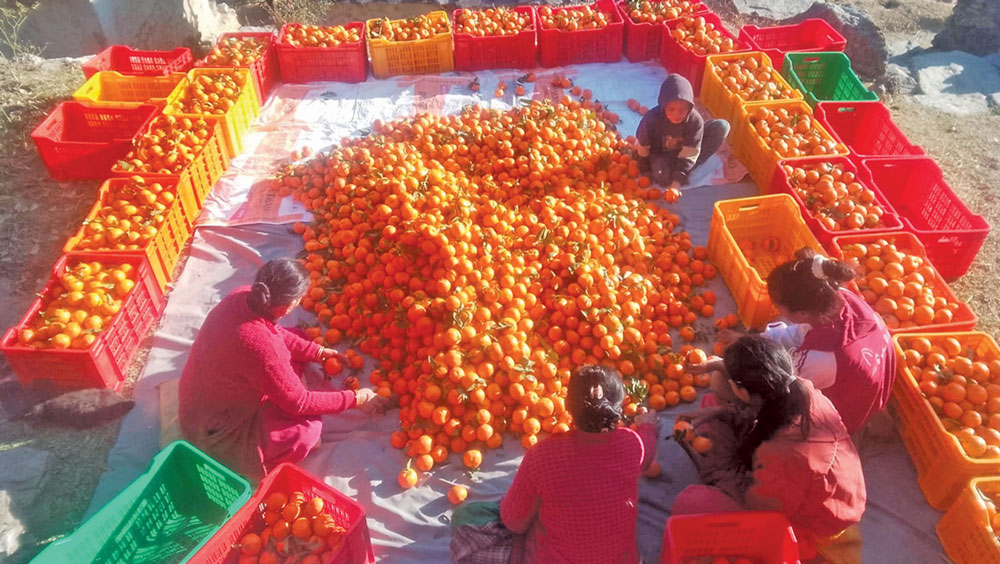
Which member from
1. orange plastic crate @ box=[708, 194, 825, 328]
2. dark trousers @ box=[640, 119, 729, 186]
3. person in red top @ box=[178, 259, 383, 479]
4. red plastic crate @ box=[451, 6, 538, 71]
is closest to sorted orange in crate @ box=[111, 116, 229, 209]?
person in red top @ box=[178, 259, 383, 479]

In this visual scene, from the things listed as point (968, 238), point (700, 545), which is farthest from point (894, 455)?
point (968, 238)

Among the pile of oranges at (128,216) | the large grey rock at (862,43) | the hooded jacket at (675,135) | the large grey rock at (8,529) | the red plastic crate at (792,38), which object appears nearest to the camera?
the large grey rock at (8,529)

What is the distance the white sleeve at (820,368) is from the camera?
3.86m

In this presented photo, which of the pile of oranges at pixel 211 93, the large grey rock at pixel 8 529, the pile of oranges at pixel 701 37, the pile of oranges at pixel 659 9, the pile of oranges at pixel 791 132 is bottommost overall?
the large grey rock at pixel 8 529

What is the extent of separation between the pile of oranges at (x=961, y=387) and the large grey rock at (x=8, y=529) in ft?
18.8

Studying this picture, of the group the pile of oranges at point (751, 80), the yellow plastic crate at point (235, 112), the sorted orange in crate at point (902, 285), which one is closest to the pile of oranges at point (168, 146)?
the yellow plastic crate at point (235, 112)

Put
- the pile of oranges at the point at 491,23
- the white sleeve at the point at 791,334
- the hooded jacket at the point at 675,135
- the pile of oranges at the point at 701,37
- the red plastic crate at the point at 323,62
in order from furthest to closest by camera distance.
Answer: the pile of oranges at the point at 491,23, the red plastic crate at the point at 323,62, the pile of oranges at the point at 701,37, the hooded jacket at the point at 675,135, the white sleeve at the point at 791,334

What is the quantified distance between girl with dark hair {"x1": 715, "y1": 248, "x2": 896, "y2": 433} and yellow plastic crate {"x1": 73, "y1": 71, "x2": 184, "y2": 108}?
6.75 meters

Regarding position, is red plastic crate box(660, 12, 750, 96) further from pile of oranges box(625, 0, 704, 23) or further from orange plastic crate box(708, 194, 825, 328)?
orange plastic crate box(708, 194, 825, 328)

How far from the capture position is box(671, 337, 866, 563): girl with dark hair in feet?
10.5

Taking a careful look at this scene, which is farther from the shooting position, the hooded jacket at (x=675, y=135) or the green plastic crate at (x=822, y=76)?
the green plastic crate at (x=822, y=76)

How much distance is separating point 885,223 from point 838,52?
3.19 m

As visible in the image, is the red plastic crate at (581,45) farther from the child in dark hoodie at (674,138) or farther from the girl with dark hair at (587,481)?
the girl with dark hair at (587,481)

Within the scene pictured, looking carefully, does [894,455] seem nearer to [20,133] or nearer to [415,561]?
[415,561]
